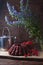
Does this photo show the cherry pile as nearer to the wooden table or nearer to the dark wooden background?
the wooden table

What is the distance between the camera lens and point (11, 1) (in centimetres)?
125

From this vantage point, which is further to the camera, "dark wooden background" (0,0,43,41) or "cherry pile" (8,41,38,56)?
"dark wooden background" (0,0,43,41)

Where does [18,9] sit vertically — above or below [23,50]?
above

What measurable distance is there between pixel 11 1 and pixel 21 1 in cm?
10

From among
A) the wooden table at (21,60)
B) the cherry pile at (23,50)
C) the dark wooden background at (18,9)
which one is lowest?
the wooden table at (21,60)

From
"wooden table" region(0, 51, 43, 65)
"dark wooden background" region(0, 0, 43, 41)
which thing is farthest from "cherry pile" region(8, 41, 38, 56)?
"dark wooden background" region(0, 0, 43, 41)

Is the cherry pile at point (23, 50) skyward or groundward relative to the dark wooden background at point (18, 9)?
groundward

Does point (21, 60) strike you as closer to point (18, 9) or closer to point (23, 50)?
point (23, 50)

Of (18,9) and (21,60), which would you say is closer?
(21,60)

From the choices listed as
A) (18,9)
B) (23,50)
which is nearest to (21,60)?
(23,50)

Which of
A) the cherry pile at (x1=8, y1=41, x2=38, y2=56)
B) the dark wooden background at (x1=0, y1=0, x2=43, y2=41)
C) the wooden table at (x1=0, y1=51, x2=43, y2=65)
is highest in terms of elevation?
the dark wooden background at (x1=0, y1=0, x2=43, y2=41)

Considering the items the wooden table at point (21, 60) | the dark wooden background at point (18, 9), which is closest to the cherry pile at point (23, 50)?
the wooden table at point (21, 60)

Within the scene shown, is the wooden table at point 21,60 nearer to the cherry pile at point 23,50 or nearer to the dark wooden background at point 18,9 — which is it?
the cherry pile at point 23,50

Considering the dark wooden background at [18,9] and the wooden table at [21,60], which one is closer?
the wooden table at [21,60]
